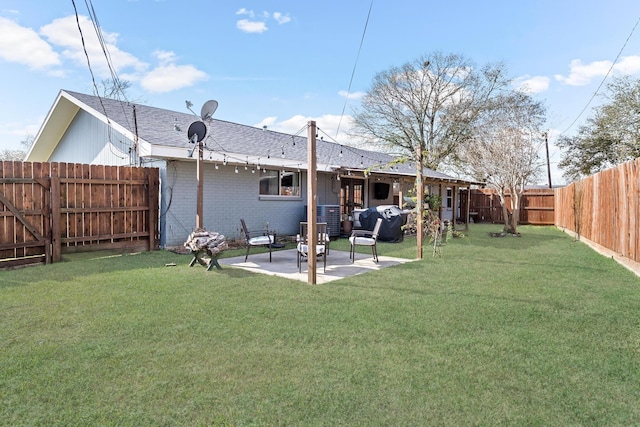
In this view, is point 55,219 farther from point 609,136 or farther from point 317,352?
point 609,136

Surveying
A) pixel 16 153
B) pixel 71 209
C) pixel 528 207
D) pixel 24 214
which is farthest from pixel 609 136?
pixel 16 153

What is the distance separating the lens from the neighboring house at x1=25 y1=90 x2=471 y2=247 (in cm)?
881

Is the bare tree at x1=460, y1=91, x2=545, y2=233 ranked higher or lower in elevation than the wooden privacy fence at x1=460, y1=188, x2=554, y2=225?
higher

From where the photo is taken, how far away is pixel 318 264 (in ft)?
23.5

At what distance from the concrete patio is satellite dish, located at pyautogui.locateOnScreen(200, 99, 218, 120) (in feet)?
9.88

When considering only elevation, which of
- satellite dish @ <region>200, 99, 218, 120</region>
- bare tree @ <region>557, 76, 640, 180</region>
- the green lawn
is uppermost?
bare tree @ <region>557, 76, 640, 180</region>

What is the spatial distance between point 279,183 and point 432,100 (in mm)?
16284

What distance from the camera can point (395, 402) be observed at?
7.54 feet

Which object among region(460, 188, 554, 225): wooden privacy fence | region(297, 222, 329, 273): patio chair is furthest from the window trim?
region(460, 188, 554, 225): wooden privacy fence

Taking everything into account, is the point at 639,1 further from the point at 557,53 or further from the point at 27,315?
the point at 27,315

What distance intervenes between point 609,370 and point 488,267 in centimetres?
427

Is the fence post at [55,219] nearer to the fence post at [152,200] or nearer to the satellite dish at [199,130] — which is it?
the fence post at [152,200]

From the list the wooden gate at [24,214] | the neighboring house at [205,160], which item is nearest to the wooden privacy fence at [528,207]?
the neighboring house at [205,160]

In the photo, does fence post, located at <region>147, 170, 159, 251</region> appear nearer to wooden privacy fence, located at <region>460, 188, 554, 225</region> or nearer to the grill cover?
the grill cover
